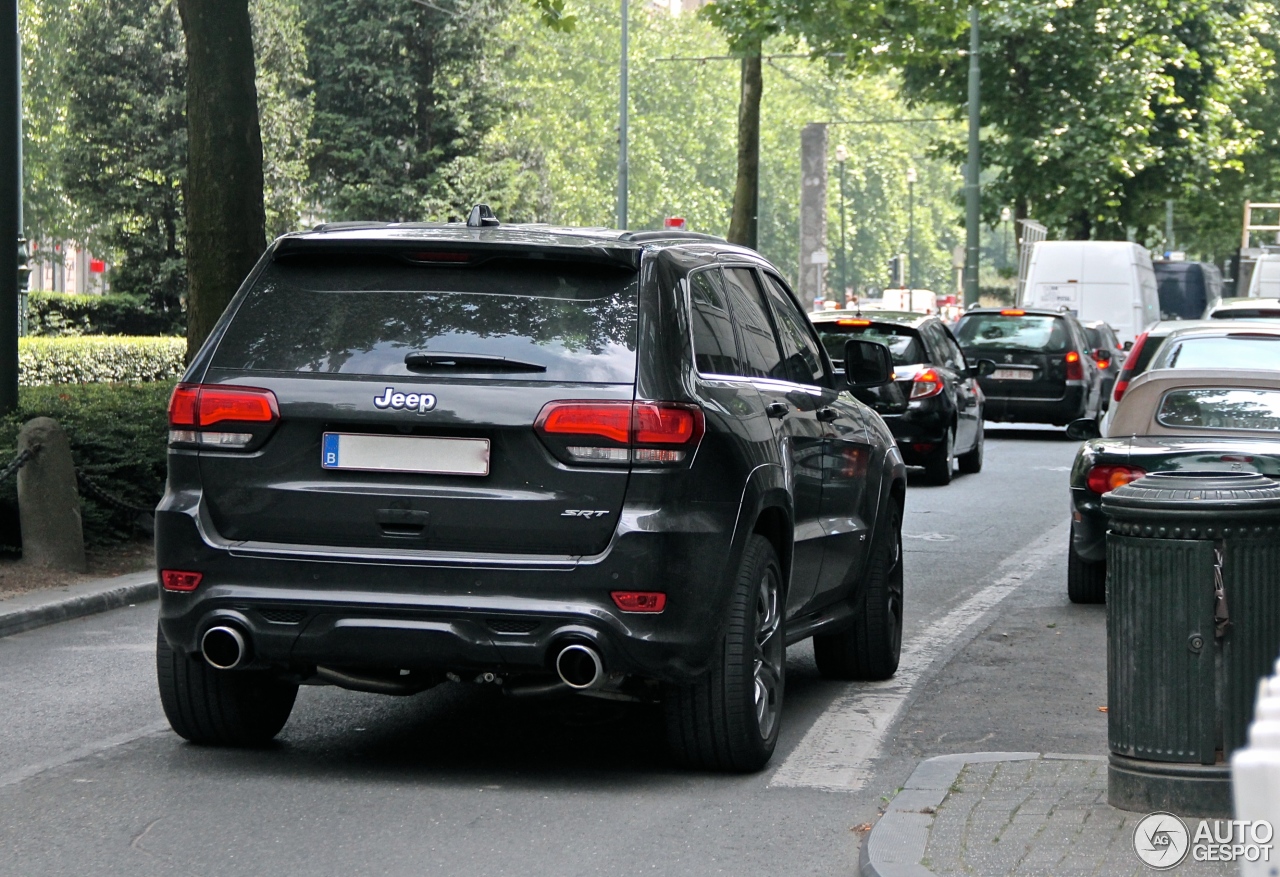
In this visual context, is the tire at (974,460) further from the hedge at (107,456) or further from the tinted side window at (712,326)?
the tinted side window at (712,326)

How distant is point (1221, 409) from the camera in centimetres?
992

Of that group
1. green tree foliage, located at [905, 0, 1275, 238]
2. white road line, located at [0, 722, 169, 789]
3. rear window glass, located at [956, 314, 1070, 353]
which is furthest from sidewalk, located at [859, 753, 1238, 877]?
green tree foliage, located at [905, 0, 1275, 238]

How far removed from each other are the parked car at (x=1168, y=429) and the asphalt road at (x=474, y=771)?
810 millimetres

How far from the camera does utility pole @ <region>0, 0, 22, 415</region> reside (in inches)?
483

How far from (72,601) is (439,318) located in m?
4.54

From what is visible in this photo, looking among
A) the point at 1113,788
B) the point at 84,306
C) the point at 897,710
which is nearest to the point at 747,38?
the point at 897,710

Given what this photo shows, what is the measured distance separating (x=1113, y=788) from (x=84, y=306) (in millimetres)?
39319

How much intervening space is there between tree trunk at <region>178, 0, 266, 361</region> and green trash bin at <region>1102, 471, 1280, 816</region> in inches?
339

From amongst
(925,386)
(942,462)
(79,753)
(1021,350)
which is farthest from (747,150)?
(79,753)

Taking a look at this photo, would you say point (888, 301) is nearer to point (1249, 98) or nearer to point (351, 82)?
point (1249, 98)

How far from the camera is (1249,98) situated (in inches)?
2002

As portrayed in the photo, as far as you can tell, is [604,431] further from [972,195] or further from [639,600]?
[972,195]

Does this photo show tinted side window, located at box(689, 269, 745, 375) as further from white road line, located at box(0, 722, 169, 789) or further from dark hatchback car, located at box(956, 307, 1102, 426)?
dark hatchback car, located at box(956, 307, 1102, 426)

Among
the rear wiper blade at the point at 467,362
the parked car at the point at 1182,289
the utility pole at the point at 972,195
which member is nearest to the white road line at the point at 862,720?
the rear wiper blade at the point at 467,362
